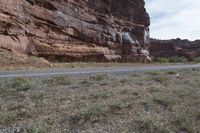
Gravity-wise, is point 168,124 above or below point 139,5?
below

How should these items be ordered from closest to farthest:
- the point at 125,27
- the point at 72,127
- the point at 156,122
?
1. the point at 72,127
2. the point at 156,122
3. the point at 125,27

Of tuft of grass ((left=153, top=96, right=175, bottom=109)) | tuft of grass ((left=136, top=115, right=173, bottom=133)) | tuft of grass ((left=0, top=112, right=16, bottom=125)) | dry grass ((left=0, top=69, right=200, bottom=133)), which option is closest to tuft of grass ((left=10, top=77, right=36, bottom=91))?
dry grass ((left=0, top=69, right=200, bottom=133))

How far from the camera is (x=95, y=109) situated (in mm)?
8586

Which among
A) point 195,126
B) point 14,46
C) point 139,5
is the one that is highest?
point 139,5

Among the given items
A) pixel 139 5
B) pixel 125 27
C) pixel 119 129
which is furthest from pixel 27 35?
pixel 139 5

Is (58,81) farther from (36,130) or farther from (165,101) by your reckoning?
(36,130)

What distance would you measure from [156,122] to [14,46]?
20763mm

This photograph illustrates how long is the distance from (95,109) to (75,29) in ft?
91.0

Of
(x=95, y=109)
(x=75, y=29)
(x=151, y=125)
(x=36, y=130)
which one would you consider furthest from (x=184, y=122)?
(x=75, y=29)

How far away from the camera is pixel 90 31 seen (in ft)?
126

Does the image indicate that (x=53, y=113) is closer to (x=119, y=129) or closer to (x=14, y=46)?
(x=119, y=129)

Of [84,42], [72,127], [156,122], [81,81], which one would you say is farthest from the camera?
[84,42]

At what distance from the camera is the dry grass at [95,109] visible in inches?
303

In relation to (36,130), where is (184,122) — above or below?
below
